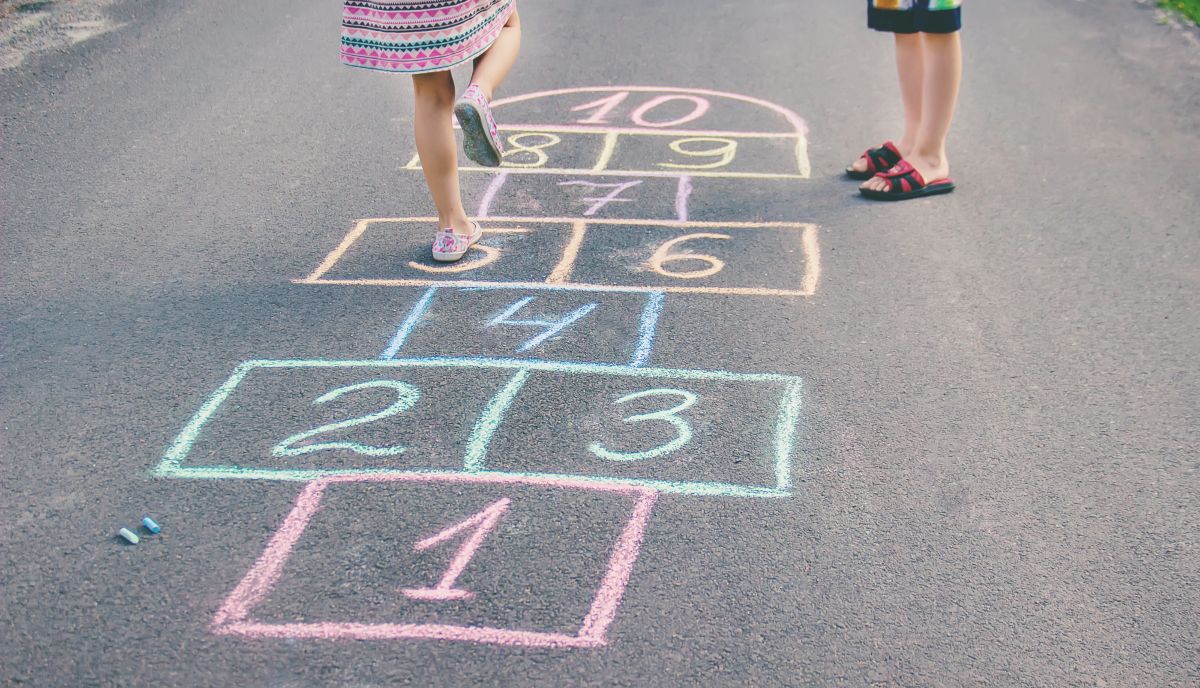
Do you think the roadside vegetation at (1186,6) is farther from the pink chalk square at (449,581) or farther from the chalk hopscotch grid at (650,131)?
the pink chalk square at (449,581)

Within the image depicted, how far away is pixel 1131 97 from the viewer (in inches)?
260

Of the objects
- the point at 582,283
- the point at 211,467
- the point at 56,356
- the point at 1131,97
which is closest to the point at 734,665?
the point at 211,467

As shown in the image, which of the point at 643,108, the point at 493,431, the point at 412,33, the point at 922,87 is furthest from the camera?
the point at 643,108

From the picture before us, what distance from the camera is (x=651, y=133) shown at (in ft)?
19.9

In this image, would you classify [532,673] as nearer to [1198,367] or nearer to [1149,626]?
[1149,626]

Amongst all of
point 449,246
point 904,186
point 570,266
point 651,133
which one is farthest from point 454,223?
point 904,186

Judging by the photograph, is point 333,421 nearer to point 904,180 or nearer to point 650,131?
point 904,180

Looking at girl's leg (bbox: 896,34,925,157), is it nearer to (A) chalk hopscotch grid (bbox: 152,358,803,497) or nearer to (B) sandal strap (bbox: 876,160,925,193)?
→ (B) sandal strap (bbox: 876,160,925,193)

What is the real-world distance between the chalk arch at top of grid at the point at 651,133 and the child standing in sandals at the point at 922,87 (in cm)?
40

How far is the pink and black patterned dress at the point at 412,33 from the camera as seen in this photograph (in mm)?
4078

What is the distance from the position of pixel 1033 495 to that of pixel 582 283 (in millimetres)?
1873

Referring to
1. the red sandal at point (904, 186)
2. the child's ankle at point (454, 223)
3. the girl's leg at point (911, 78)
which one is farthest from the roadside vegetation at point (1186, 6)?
the child's ankle at point (454, 223)

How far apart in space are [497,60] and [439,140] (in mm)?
379

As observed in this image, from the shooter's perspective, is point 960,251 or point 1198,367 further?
point 960,251
